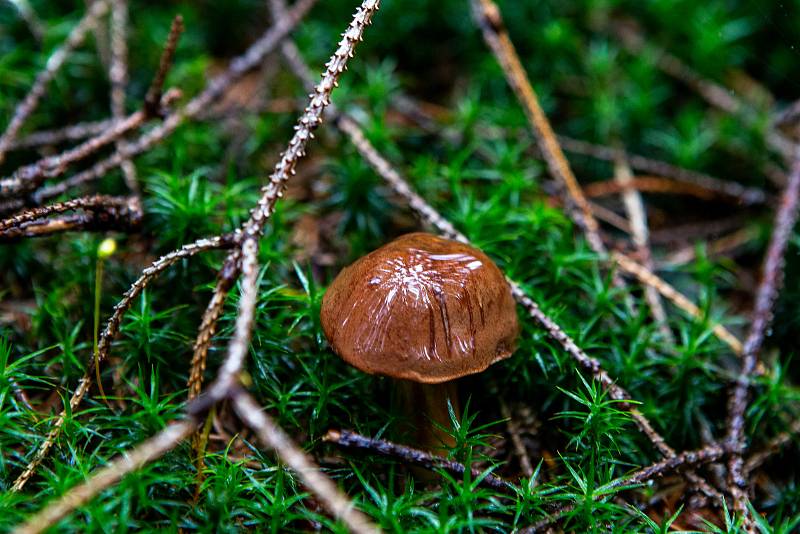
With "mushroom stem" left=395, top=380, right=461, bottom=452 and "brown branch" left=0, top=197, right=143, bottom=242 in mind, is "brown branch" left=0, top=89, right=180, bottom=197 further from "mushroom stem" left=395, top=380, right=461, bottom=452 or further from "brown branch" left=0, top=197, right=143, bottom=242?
"mushroom stem" left=395, top=380, right=461, bottom=452

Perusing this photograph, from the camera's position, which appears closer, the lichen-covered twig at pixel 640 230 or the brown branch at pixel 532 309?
the brown branch at pixel 532 309

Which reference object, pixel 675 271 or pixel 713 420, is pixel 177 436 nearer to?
pixel 713 420

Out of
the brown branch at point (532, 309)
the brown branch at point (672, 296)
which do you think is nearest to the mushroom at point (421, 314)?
the brown branch at point (532, 309)

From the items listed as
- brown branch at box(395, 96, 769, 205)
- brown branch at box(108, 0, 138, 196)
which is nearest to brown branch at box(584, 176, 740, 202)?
brown branch at box(395, 96, 769, 205)

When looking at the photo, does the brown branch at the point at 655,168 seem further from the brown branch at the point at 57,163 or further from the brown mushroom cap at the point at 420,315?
the brown mushroom cap at the point at 420,315

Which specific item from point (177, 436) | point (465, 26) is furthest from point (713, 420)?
point (465, 26)

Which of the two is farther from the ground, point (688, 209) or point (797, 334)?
point (688, 209)

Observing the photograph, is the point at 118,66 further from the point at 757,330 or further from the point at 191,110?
the point at 757,330
